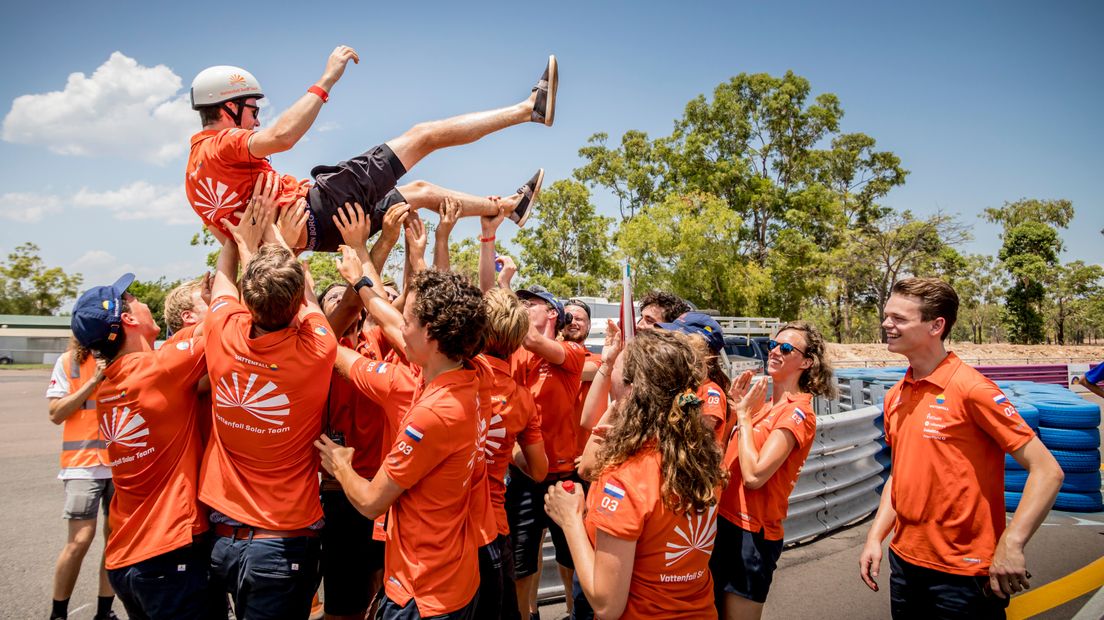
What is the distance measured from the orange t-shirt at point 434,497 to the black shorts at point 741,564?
4.30 ft

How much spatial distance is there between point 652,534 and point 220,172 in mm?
2696

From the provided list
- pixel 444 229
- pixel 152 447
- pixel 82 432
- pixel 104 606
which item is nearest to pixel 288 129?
pixel 444 229

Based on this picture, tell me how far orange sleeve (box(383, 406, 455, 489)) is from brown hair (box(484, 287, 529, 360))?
0.97m

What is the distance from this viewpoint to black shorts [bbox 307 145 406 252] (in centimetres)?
352

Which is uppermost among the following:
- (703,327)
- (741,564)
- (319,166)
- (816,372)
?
(319,166)

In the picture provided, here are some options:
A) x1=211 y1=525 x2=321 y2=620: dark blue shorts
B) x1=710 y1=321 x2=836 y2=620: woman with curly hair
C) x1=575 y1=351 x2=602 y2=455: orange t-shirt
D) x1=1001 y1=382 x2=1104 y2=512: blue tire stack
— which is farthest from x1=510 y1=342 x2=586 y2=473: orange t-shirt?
x1=1001 y1=382 x2=1104 y2=512: blue tire stack

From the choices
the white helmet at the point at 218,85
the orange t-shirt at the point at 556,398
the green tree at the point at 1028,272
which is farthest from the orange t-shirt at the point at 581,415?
the green tree at the point at 1028,272

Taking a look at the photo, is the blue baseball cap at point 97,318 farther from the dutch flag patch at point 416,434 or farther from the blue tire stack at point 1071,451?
the blue tire stack at point 1071,451

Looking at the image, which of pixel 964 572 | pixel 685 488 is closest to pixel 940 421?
pixel 964 572

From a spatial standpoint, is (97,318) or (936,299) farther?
(936,299)

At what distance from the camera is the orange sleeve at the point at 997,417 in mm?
2691

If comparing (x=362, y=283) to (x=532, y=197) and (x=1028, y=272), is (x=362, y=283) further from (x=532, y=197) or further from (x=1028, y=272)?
(x=1028, y=272)

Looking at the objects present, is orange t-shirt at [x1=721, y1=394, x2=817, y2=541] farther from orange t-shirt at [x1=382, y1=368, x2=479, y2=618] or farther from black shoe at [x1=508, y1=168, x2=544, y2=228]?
black shoe at [x1=508, y1=168, x2=544, y2=228]

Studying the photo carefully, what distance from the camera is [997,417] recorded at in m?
2.73
